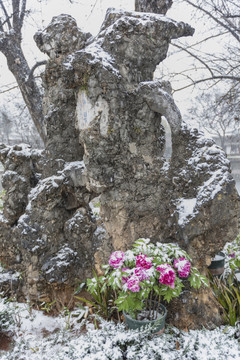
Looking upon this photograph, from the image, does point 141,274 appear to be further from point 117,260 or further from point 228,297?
point 228,297

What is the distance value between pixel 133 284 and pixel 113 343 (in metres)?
0.75

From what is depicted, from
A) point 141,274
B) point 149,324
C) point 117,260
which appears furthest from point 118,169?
point 149,324

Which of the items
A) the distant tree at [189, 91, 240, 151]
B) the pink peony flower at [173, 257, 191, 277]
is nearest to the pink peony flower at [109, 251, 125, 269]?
the pink peony flower at [173, 257, 191, 277]

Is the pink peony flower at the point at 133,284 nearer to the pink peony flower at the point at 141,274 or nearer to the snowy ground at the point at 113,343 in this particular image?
the pink peony flower at the point at 141,274

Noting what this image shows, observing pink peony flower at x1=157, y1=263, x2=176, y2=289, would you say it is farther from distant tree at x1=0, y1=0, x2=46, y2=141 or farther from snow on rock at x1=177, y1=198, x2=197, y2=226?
distant tree at x1=0, y1=0, x2=46, y2=141

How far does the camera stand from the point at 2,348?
121 inches

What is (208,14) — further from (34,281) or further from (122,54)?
(34,281)

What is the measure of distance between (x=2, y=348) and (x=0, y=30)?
21.3ft

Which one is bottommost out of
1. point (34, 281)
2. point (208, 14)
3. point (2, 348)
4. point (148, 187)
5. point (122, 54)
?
point (2, 348)

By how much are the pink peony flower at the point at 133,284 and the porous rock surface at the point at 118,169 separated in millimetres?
883

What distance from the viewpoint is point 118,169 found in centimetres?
326

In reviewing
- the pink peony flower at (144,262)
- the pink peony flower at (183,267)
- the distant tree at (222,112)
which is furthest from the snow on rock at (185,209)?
the distant tree at (222,112)

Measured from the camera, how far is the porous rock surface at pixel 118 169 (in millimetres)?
3039

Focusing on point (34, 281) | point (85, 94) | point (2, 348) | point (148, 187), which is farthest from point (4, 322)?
point (85, 94)
